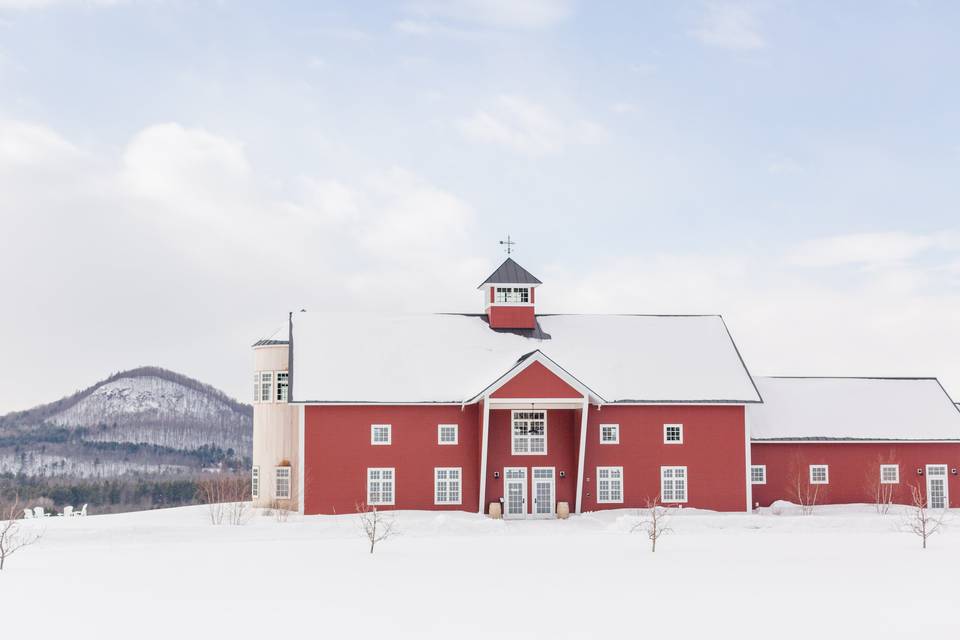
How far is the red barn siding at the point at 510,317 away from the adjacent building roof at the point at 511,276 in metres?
1.12

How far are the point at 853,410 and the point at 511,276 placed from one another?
15901 mm

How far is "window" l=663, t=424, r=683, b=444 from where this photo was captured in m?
40.6

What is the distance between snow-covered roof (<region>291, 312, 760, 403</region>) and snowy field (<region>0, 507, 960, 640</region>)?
616cm

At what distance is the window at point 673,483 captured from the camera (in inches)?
1585

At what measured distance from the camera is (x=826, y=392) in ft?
151

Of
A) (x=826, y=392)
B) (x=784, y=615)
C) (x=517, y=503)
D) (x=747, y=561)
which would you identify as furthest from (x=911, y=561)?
(x=826, y=392)

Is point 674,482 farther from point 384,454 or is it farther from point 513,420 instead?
point 384,454

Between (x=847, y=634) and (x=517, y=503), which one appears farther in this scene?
(x=517, y=503)

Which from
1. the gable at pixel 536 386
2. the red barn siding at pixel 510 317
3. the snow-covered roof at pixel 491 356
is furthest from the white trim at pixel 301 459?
the red barn siding at pixel 510 317

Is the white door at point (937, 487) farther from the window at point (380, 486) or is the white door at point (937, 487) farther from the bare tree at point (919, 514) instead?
the window at point (380, 486)

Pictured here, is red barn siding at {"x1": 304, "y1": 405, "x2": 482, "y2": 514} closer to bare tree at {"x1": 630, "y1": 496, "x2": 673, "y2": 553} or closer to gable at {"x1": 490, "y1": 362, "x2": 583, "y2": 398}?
gable at {"x1": 490, "y1": 362, "x2": 583, "y2": 398}

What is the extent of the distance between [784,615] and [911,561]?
939 cm

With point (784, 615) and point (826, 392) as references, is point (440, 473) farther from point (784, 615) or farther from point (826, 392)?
point (784, 615)

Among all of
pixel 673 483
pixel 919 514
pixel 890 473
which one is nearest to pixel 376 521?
pixel 673 483
